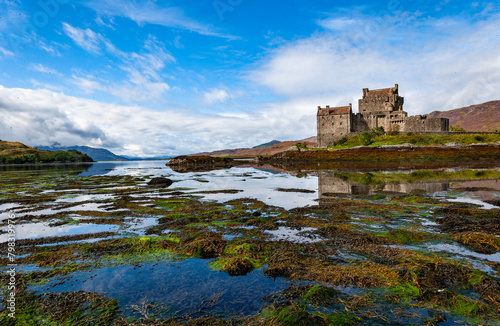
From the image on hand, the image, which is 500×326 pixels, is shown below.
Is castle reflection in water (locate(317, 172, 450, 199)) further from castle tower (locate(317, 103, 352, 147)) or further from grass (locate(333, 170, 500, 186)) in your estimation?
castle tower (locate(317, 103, 352, 147))

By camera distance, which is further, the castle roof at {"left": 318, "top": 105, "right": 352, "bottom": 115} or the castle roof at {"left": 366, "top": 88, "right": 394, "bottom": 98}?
the castle roof at {"left": 366, "top": 88, "right": 394, "bottom": 98}

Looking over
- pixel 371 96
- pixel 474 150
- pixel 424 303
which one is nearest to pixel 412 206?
pixel 424 303

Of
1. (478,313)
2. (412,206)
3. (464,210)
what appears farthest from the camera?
(412,206)

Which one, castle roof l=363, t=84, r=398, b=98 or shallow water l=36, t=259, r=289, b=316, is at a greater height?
castle roof l=363, t=84, r=398, b=98

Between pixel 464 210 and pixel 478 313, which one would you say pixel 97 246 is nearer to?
pixel 478 313

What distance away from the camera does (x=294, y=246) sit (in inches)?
344

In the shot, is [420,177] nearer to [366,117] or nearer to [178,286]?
[178,286]

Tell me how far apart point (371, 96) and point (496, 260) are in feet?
328

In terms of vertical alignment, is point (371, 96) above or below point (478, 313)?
above

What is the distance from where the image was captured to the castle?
287 feet

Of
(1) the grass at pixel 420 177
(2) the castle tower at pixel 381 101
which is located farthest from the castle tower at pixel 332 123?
(1) the grass at pixel 420 177

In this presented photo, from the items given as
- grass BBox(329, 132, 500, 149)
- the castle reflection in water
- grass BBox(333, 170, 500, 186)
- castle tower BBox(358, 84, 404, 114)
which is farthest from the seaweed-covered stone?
castle tower BBox(358, 84, 404, 114)

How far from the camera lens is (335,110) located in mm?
92375

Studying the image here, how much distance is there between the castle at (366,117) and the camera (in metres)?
87.6
